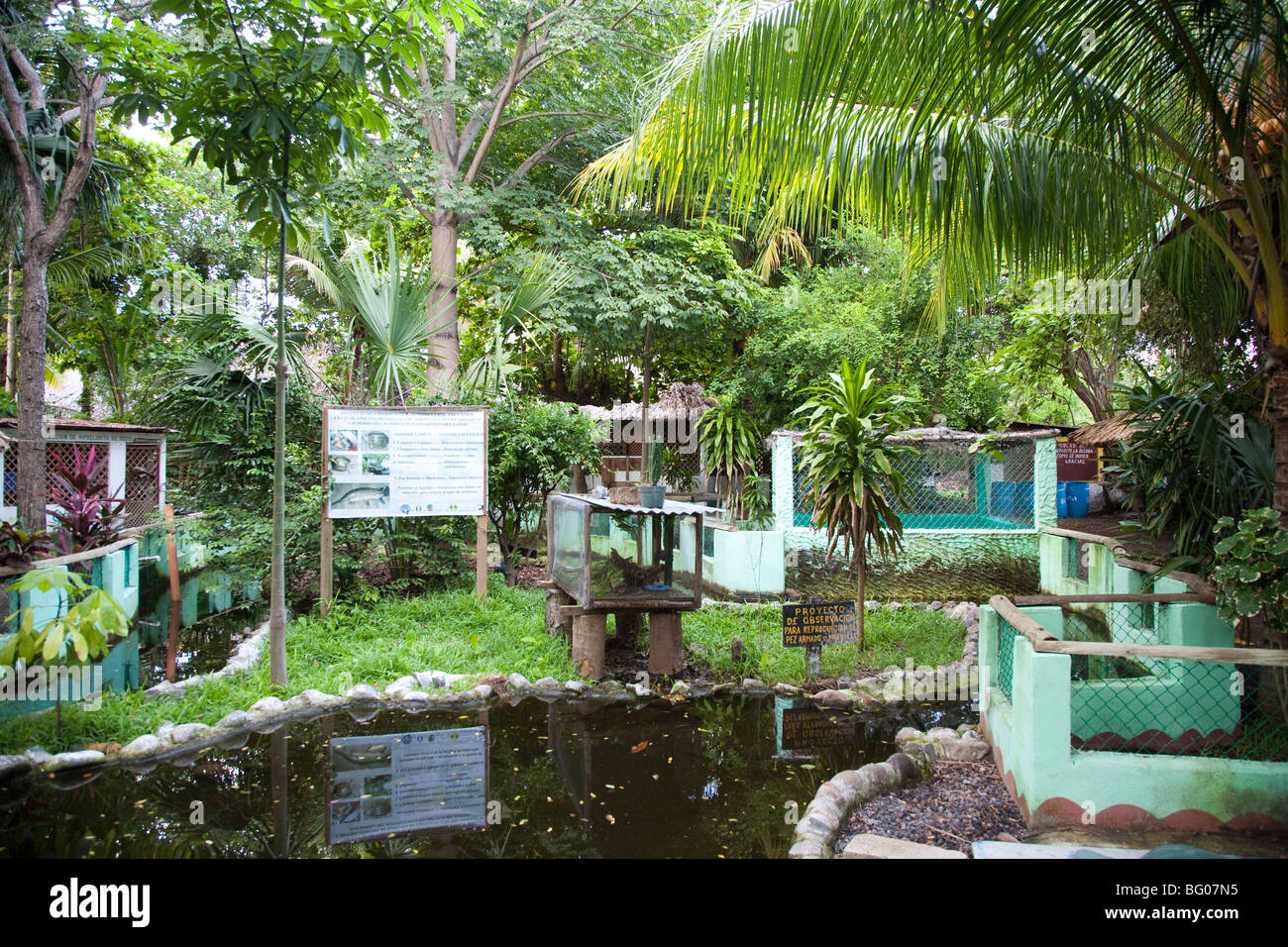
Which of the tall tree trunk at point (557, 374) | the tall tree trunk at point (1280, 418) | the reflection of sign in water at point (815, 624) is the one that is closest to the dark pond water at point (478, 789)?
the reflection of sign in water at point (815, 624)

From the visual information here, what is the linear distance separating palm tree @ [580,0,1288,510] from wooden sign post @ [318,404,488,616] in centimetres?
380

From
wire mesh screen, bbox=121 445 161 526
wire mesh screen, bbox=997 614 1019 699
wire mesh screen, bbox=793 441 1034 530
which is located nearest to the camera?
wire mesh screen, bbox=997 614 1019 699

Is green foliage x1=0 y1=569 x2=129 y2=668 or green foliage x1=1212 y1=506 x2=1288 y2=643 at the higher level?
green foliage x1=1212 y1=506 x2=1288 y2=643

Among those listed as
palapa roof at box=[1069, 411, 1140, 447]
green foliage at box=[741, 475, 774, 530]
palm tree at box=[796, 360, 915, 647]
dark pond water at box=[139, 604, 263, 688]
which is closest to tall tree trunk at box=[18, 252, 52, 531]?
dark pond water at box=[139, 604, 263, 688]

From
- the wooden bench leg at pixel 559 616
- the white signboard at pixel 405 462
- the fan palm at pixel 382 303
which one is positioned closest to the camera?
the wooden bench leg at pixel 559 616

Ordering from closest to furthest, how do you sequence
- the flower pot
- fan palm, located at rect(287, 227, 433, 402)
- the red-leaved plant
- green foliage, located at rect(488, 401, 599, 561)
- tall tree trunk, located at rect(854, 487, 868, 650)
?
the flower pot
tall tree trunk, located at rect(854, 487, 868, 650)
the red-leaved plant
fan palm, located at rect(287, 227, 433, 402)
green foliage, located at rect(488, 401, 599, 561)

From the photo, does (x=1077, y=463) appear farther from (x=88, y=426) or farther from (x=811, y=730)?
(x=88, y=426)

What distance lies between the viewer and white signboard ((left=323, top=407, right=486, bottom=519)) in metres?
7.15

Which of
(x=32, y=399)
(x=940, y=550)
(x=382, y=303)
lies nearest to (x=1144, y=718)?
(x=940, y=550)

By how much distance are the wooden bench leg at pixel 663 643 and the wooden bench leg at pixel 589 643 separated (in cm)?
41

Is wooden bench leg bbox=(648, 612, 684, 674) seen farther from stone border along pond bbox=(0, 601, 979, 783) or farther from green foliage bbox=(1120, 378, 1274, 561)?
green foliage bbox=(1120, 378, 1274, 561)

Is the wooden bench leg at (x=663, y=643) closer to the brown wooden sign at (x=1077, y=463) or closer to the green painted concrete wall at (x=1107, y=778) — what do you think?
the green painted concrete wall at (x=1107, y=778)

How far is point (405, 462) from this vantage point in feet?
24.2

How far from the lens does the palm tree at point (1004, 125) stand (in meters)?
3.07
